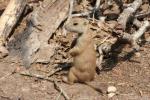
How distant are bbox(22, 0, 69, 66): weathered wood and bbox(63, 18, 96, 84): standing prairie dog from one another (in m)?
0.76

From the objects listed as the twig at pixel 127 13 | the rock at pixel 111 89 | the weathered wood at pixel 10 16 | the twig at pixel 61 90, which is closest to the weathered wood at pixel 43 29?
the weathered wood at pixel 10 16

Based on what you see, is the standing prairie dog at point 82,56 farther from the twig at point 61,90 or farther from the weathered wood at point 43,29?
the weathered wood at point 43,29

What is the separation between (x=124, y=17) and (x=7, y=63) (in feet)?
7.14

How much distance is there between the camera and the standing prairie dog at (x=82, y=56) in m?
6.49

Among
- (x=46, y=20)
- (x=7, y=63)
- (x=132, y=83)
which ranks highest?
(x=46, y=20)

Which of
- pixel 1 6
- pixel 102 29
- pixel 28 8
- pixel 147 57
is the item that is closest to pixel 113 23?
pixel 102 29

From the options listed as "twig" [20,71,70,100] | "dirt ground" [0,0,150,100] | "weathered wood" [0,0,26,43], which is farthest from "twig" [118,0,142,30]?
"weathered wood" [0,0,26,43]

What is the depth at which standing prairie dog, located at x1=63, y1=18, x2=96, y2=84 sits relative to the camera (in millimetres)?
6492

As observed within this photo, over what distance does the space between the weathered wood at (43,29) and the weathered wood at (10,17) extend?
0.30 meters

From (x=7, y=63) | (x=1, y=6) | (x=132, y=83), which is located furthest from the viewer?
(x=1, y=6)

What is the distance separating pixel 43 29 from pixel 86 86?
1600mm

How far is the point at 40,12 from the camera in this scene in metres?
7.85

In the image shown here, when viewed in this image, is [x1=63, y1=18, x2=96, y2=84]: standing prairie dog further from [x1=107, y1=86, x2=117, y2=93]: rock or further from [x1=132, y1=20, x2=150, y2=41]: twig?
[x1=132, y1=20, x2=150, y2=41]: twig

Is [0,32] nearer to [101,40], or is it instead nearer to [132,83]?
[101,40]
